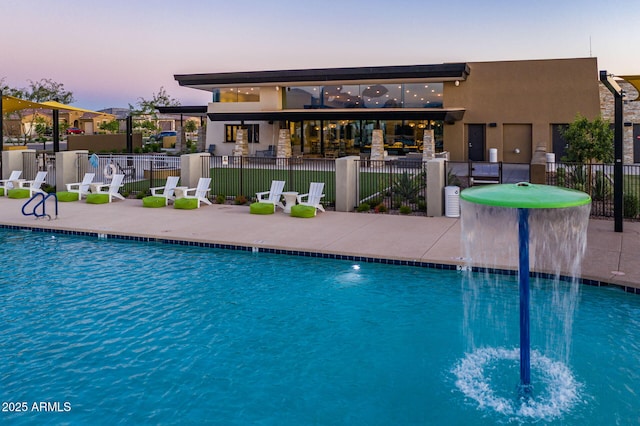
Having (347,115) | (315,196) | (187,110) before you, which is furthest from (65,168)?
(187,110)

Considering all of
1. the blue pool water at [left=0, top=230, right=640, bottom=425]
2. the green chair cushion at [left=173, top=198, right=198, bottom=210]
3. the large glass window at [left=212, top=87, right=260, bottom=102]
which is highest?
the large glass window at [left=212, top=87, right=260, bottom=102]

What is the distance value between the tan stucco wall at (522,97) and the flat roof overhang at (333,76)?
4.35ft

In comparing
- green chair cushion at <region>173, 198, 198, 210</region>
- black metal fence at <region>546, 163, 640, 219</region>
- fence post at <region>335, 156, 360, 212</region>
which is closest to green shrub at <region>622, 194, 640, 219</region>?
black metal fence at <region>546, 163, 640, 219</region>

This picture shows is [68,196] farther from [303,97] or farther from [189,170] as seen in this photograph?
[303,97]

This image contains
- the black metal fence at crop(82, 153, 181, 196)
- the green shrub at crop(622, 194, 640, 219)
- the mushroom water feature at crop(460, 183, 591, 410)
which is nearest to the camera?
the mushroom water feature at crop(460, 183, 591, 410)

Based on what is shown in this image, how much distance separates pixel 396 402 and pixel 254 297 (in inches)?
162

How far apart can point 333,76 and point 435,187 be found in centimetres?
1956

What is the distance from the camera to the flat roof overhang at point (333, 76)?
107 feet

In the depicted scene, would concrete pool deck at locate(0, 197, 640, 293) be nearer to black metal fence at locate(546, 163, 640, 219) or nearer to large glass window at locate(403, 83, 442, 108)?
black metal fence at locate(546, 163, 640, 219)

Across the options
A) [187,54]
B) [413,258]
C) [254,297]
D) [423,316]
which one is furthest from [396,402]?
[187,54]

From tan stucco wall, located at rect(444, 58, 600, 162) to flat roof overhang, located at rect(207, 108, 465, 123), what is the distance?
3.79 feet

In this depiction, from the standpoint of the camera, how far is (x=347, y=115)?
3478cm

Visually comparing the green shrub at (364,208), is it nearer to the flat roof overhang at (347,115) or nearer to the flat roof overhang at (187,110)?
the flat roof overhang at (347,115)

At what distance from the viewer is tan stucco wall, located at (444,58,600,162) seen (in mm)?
32156
